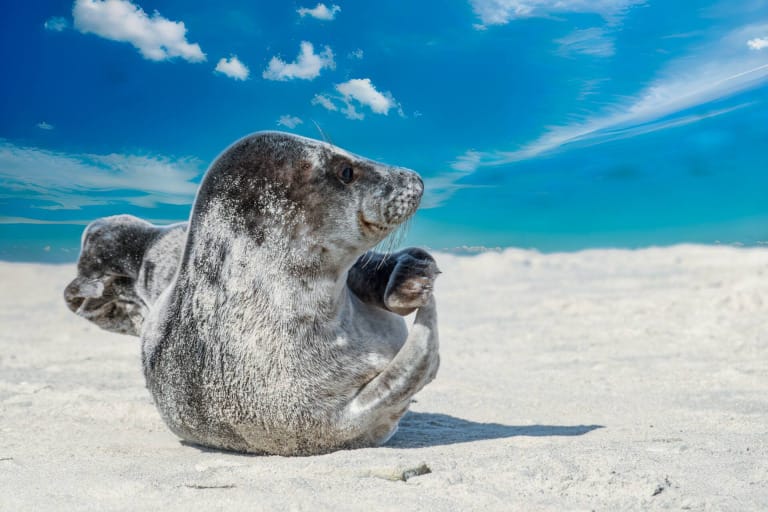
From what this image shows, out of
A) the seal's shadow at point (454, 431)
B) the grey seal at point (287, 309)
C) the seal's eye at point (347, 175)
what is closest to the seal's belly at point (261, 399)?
the grey seal at point (287, 309)

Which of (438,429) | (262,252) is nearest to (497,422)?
(438,429)

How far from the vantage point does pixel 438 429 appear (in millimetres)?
4762

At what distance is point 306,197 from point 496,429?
2.08 meters

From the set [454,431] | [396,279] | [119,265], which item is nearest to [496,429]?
[454,431]

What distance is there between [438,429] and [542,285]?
31.9 feet

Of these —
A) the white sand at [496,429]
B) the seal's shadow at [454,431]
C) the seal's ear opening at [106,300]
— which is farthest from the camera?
the seal's ear opening at [106,300]

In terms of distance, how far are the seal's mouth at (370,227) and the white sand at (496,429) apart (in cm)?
103

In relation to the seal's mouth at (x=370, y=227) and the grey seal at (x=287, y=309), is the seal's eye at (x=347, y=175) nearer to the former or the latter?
the grey seal at (x=287, y=309)

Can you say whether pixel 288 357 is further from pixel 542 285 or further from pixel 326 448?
pixel 542 285

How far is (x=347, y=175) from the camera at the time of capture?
139 inches

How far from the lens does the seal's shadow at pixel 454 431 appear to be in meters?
4.27

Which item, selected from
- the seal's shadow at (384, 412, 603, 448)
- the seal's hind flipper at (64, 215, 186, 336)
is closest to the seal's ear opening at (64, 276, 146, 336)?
the seal's hind flipper at (64, 215, 186, 336)

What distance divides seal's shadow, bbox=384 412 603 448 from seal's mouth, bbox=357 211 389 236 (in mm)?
1230

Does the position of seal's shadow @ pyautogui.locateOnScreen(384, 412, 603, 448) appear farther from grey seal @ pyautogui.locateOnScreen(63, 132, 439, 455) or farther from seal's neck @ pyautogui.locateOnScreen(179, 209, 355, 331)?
seal's neck @ pyautogui.locateOnScreen(179, 209, 355, 331)
